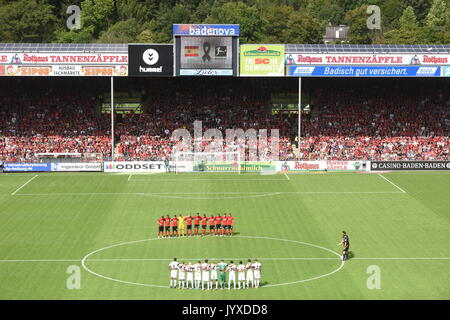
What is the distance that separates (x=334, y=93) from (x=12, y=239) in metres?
39.9

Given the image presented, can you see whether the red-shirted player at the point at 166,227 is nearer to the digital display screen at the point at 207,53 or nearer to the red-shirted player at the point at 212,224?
the red-shirted player at the point at 212,224

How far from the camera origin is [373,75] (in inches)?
2478

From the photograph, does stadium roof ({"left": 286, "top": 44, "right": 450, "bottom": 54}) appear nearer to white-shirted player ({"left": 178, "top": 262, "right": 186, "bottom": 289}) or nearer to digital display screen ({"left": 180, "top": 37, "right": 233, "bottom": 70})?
digital display screen ({"left": 180, "top": 37, "right": 233, "bottom": 70})

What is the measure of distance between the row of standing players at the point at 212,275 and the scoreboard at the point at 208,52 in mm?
35079

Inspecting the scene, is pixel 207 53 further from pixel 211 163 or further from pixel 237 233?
pixel 237 233

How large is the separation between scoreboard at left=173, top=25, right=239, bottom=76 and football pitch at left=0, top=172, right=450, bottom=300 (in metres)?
9.09

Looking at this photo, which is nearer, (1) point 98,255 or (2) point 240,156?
(1) point 98,255

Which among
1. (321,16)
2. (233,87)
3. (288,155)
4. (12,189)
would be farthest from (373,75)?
(321,16)

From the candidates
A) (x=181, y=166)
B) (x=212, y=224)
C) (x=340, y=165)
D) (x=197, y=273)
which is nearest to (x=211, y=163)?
(x=181, y=166)

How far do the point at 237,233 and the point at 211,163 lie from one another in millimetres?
21141

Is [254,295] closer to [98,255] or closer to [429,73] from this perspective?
[98,255]

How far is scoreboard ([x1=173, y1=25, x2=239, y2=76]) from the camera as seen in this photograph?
2456 inches

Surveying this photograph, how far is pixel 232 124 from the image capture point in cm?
6712
